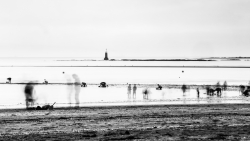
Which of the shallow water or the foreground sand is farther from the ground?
the shallow water

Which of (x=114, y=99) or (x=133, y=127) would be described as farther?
(x=114, y=99)

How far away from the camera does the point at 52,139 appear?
1423 centimetres

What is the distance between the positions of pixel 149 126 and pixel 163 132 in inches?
72.3

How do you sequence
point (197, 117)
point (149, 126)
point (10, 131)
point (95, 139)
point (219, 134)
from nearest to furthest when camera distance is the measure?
point (95, 139) → point (219, 134) → point (10, 131) → point (149, 126) → point (197, 117)

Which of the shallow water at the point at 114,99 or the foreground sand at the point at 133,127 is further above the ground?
the shallow water at the point at 114,99

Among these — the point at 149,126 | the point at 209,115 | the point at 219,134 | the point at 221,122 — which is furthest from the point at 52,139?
the point at 209,115

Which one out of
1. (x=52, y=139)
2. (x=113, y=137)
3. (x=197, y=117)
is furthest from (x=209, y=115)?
(x=52, y=139)

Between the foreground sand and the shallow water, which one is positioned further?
the shallow water

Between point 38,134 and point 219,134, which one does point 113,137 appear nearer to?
point 38,134

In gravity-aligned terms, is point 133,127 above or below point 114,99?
below

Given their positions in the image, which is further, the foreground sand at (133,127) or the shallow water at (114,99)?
the shallow water at (114,99)

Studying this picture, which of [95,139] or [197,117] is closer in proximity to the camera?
[95,139]

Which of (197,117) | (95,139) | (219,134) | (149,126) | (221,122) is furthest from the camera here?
(197,117)

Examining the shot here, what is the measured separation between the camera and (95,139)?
1421cm
